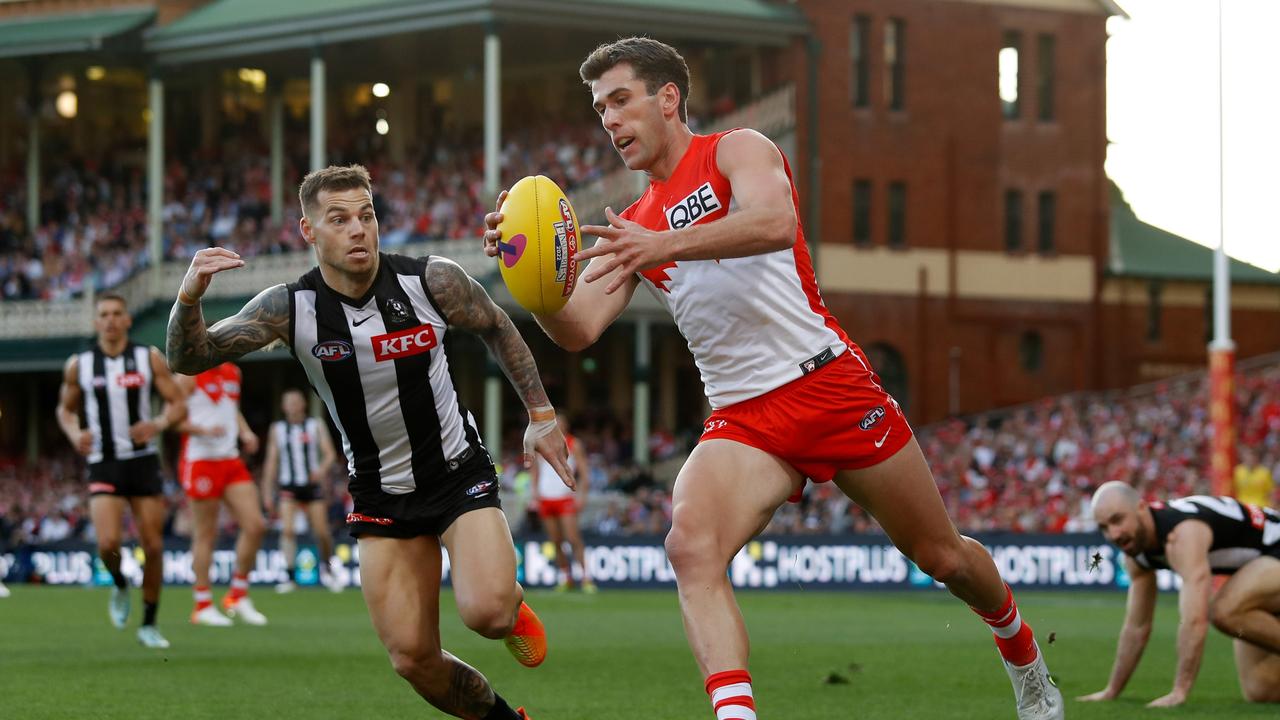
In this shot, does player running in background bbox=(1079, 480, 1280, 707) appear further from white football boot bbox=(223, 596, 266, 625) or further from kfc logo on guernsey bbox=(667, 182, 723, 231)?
white football boot bbox=(223, 596, 266, 625)

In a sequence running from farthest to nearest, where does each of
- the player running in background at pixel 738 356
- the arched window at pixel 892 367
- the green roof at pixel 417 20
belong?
the arched window at pixel 892 367 < the green roof at pixel 417 20 < the player running in background at pixel 738 356

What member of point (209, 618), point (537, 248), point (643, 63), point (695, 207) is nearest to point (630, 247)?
point (537, 248)

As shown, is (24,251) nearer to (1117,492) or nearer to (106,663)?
(106,663)

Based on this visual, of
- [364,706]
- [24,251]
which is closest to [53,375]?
[24,251]

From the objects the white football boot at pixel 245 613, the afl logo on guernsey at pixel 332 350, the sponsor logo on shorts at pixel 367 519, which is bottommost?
the white football boot at pixel 245 613

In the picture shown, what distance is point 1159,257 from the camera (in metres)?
48.7

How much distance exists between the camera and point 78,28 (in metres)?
40.9

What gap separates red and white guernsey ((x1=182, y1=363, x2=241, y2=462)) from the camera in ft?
56.7

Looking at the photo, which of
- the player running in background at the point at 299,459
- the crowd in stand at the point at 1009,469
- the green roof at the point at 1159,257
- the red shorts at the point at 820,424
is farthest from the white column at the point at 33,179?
the red shorts at the point at 820,424

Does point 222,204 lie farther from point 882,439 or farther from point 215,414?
point 882,439

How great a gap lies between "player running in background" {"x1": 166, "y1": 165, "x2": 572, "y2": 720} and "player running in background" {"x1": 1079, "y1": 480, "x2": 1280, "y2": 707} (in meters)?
3.43

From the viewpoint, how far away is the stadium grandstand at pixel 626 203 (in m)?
36.4

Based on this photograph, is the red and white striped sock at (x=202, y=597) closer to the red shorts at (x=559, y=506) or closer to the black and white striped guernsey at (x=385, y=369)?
the red shorts at (x=559, y=506)

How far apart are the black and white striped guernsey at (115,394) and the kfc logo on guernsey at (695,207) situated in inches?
307
